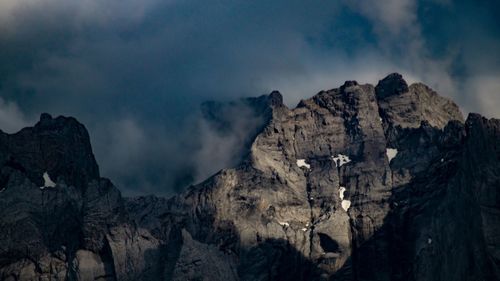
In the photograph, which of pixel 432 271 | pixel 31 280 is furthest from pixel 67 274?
pixel 432 271

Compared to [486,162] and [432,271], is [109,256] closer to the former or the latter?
[432,271]

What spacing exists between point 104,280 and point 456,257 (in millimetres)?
71917

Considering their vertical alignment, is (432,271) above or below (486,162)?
below

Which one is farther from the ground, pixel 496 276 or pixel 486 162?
pixel 486 162

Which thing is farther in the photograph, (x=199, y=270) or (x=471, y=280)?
(x=199, y=270)

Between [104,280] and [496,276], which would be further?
[104,280]

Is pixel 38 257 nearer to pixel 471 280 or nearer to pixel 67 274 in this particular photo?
pixel 67 274

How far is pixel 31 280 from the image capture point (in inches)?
7539

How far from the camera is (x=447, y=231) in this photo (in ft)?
646

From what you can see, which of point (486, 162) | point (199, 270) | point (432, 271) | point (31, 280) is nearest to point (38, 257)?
point (31, 280)

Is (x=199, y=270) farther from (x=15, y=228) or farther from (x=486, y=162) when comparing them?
(x=486, y=162)

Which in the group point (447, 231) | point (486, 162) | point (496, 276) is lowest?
point (496, 276)

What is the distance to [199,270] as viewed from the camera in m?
200

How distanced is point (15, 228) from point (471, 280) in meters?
93.0
